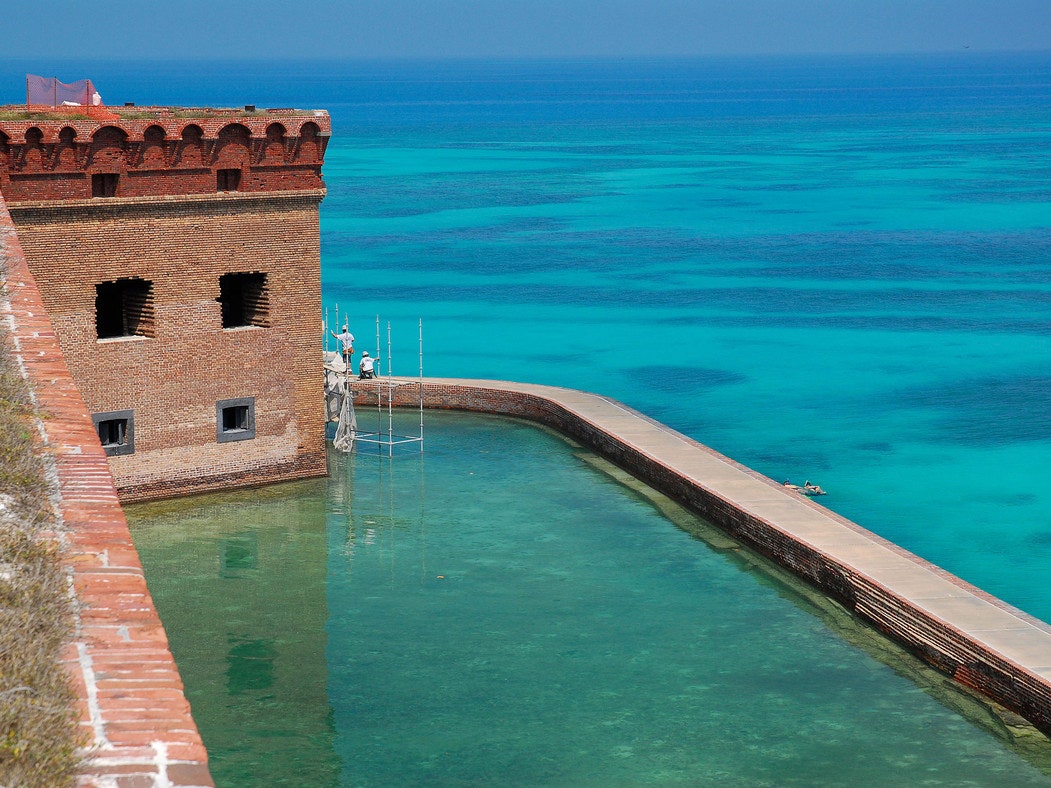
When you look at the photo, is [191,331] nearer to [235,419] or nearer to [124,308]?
[124,308]

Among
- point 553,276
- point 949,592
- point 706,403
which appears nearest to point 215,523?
point 949,592

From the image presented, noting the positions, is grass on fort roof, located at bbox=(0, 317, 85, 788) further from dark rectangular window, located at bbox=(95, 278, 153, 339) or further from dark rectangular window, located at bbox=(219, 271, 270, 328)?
dark rectangular window, located at bbox=(219, 271, 270, 328)

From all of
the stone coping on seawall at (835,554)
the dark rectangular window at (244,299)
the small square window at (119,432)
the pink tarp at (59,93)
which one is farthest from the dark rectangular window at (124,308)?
the stone coping on seawall at (835,554)

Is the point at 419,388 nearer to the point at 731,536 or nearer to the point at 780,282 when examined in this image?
the point at 731,536

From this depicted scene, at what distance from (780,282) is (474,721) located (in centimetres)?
4491

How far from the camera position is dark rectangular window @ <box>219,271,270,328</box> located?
2592 centimetres

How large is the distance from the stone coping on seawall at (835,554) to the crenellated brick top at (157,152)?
7.34m

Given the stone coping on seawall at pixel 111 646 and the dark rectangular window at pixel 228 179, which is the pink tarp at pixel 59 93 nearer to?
the dark rectangular window at pixel 228 179

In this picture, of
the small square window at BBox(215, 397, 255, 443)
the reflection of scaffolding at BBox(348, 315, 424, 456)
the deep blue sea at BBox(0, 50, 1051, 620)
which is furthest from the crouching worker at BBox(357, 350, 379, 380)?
the deep blue sea at BBox(0, 50, 1051, 620)

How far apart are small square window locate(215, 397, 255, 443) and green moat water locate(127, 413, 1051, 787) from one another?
3.24 feet

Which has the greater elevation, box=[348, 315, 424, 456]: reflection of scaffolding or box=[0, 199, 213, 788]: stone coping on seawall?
box=[0, 199, 213, 788]: stone coping on seawall

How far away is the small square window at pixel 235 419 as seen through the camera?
25797mm

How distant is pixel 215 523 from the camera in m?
24.4

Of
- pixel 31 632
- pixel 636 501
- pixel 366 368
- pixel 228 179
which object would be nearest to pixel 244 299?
pixel 228 179
